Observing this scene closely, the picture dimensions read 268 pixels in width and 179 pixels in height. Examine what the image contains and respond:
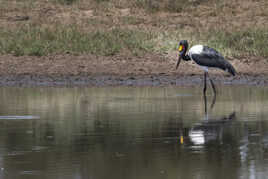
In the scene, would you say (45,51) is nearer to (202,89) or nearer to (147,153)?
(202,89)

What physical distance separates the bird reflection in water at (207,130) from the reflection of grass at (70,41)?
1150cm

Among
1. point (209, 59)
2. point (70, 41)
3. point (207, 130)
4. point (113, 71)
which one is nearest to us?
point (207, 130)

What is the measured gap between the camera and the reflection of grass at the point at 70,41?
2380 centimetres

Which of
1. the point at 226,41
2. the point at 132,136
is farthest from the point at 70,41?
the point at 132,136

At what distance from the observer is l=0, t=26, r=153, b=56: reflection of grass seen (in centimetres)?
2380

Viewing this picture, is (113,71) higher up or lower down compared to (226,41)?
lower down

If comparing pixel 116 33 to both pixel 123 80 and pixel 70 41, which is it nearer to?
pixel 70 41

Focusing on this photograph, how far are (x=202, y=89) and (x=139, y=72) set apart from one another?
11.0 ft

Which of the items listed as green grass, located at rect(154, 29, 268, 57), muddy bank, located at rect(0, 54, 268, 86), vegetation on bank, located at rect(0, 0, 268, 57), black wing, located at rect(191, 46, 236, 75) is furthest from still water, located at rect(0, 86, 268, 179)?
green grass, located at rect(154, 29, 268, 57)

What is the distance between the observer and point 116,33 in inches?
1032

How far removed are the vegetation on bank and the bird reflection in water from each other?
11618 millimetres

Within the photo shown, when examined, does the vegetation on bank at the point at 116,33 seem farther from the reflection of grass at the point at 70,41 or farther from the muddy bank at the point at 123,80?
the muddy bank at the point at 123,80

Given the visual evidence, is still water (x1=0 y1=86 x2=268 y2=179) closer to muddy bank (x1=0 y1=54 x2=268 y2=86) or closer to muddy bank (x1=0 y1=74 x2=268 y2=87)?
muddy bank (x1=0 y1=74 x2=268 y2=87)

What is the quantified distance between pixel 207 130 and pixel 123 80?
10.5 meters
